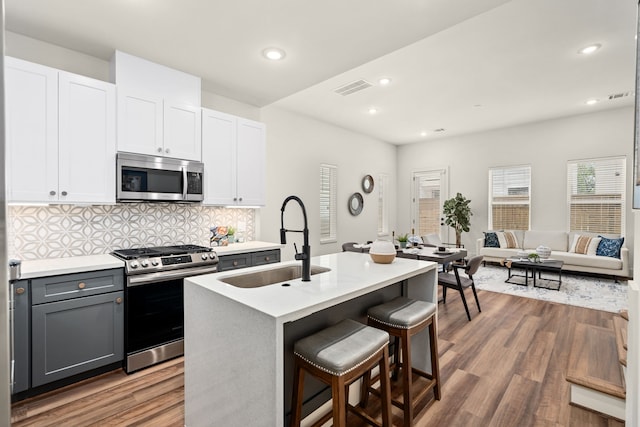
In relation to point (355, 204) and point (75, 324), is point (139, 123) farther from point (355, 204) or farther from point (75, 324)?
point (355, 204)

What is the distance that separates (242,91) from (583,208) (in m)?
6.67

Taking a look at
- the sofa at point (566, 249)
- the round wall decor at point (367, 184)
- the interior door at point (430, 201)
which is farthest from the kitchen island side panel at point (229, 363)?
the interior door at point (430, 201)

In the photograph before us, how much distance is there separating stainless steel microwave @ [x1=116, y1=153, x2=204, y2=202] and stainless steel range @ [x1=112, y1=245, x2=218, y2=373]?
55 cm

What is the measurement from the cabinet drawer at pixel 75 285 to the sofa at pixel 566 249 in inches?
259

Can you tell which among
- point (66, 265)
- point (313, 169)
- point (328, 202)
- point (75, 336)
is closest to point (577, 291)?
point (328, 202)

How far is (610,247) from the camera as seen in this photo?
5.38m

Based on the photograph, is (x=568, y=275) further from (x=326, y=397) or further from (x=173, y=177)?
(x=173, y=177)

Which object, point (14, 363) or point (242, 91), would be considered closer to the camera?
point (14, 363)

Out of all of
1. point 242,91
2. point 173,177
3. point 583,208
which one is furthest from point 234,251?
point 583,208

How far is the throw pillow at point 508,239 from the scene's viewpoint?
6.44 m

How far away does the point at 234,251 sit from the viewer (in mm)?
3252

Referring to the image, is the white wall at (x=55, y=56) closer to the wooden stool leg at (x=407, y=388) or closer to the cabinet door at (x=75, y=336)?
the cabinet door at (x=75, y=336)

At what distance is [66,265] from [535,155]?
784cm

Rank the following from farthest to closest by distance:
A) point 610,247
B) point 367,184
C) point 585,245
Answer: point 367,184
point 585,245
point 610,247
